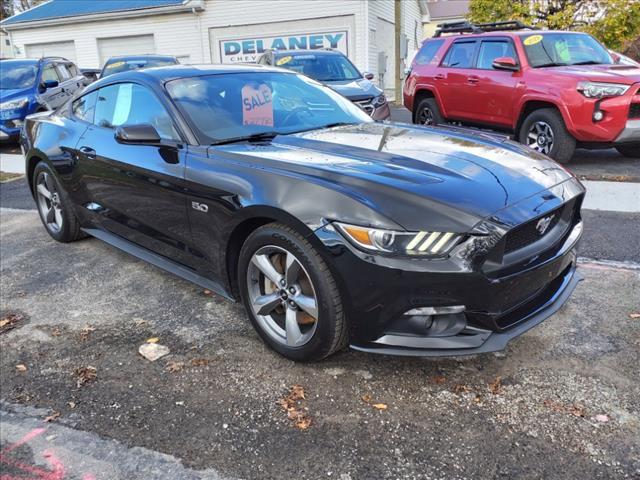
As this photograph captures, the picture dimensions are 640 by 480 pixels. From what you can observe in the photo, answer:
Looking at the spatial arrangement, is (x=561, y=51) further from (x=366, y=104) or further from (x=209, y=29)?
(x=209, y=29)

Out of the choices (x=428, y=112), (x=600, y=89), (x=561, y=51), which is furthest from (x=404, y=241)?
(x=428, y=112)

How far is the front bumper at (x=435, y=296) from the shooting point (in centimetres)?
244

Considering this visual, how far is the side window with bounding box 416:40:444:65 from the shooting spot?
9.39 m

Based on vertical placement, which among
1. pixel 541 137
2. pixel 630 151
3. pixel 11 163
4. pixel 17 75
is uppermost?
pixel 17 75

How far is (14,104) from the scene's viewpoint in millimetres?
11047

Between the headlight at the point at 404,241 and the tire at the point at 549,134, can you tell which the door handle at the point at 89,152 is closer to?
the headlight at the point at 404,241

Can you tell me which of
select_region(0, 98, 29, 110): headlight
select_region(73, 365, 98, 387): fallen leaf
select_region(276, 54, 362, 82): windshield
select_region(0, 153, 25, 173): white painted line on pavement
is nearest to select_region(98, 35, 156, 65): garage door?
select_region(0, 98, 29, 110): headlight

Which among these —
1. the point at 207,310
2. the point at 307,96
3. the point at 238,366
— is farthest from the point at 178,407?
the point at 307,96

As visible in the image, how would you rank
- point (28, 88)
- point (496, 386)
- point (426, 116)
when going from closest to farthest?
point (496, 386) < point (426, 116) < point (28, 88)

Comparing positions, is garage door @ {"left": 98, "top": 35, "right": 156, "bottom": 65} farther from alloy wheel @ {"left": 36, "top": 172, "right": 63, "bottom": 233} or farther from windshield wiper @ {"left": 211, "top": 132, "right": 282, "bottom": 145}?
windshield wiper @ {"left": 211, "top": 132, "right": 282, "bottom": 145}

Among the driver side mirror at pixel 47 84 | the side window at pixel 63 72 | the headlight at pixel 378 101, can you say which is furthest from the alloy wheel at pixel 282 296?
the side window at pixel 63 72

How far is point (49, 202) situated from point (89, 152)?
1.31 meters

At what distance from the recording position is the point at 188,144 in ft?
11.2

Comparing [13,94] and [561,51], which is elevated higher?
[561,51]
